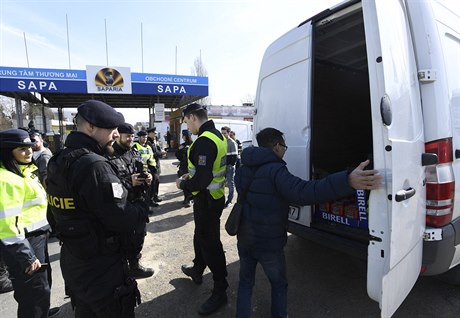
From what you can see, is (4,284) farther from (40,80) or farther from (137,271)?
(40,80)

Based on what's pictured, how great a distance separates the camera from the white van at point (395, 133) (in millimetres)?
1541

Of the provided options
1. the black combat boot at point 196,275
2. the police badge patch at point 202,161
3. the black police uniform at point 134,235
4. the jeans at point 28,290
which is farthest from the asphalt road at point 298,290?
the police badge patch at point 202,161

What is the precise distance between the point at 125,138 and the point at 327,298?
10.2 feet

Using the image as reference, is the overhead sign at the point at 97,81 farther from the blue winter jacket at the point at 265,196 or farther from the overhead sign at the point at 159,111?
the blue winter jacket at the point at 265,196

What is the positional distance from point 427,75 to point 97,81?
12255 mm

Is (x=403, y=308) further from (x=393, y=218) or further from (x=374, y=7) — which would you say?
(x=374, y=7)

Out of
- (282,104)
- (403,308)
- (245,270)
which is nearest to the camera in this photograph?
(245,270)

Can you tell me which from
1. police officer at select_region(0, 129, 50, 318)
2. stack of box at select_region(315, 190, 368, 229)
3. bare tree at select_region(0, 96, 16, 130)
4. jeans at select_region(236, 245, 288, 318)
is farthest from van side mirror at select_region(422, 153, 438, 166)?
bare tree at select_region(0, 96, 16, 130)

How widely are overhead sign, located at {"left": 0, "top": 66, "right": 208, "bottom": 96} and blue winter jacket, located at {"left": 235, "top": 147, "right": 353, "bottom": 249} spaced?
37.2 ft

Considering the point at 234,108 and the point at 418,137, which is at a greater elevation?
the point at 234,108

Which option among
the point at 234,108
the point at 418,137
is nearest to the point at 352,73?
the point at 418,137

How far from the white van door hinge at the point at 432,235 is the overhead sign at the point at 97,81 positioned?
39.2 feet

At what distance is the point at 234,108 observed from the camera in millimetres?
32094

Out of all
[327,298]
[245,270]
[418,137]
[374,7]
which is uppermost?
[374,7]
